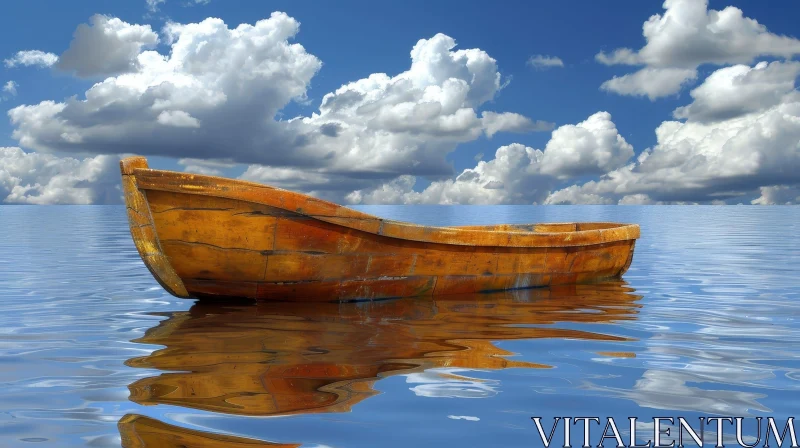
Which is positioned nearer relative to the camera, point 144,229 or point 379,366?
point 379,366

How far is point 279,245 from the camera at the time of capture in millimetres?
6629

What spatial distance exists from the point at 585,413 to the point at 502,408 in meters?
0.48

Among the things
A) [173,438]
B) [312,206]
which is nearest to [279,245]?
[312,206]

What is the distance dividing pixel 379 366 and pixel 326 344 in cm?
90

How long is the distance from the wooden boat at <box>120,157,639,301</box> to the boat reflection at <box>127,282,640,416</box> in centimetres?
26

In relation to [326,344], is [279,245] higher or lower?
higher

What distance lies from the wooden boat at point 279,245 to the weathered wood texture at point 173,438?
3503 millimetres

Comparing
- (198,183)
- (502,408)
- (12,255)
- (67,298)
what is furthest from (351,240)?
(12,255)

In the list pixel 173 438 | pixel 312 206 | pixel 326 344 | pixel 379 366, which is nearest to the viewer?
pixel 173 438

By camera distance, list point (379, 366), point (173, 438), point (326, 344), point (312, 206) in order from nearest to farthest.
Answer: point (173, 438), point (379, 366), point (326, 344), point (312, 206)

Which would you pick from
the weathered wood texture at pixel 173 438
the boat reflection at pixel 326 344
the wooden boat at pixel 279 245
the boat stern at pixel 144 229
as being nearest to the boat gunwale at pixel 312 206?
the wooden boat at pixel 279 245

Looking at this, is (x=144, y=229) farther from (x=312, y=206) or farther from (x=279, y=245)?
(x=312, y=206)

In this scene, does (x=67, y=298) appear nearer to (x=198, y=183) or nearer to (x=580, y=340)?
(x=198, y=183)

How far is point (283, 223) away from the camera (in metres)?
6.56
